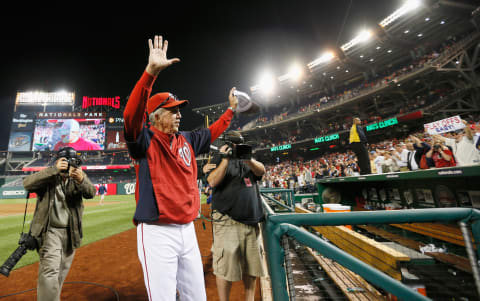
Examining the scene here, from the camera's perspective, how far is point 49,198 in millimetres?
2389

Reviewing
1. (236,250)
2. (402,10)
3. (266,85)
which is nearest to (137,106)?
(236,250)

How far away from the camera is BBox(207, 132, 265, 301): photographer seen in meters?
2.20

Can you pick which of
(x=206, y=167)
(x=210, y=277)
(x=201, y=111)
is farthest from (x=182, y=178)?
(x=201, y=111)

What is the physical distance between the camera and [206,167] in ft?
8.07

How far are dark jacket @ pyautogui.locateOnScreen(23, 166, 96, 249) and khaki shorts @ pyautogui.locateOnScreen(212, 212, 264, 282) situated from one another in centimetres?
164

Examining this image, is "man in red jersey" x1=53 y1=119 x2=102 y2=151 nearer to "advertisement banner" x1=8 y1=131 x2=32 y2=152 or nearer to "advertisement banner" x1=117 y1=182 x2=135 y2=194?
"advertisement banner" x1=8 y1=131 x2=32 y2=152

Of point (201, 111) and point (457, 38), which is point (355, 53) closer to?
point (457, 38)

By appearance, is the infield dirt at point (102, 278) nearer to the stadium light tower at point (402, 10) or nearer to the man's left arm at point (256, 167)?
the man's left arm at point (256, 167)

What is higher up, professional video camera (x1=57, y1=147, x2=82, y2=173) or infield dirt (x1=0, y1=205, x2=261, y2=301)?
professional video camera (x1=57, y1=147, x2=82, y2=173)

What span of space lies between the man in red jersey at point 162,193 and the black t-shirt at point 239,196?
0.76m

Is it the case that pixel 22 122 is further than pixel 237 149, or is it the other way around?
pixel 22 122

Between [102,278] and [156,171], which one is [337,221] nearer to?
[156,171]

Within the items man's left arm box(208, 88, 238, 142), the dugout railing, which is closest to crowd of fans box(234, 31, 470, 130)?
man's left arm box(208, 88, 238, 142)

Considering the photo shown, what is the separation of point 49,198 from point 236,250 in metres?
2.15
